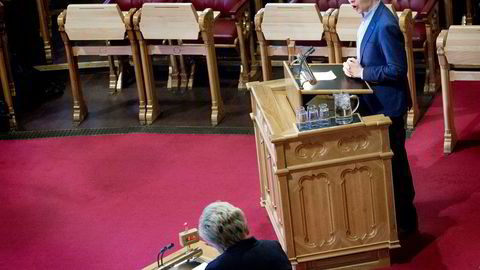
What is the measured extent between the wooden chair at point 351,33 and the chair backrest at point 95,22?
5.67 feet

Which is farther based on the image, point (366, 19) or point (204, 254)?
point (366, 19)

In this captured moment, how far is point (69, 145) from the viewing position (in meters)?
8.62

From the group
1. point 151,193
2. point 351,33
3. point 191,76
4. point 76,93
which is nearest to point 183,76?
point 191,76

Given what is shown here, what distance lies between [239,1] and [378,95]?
3.44 meters

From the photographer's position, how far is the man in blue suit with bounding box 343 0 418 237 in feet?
19.3

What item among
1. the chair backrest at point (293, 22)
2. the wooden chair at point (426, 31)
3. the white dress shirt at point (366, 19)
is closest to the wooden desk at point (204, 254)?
the white dress shirt at point (366, 19)

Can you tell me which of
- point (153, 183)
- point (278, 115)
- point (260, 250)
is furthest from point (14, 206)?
point (260, 250)

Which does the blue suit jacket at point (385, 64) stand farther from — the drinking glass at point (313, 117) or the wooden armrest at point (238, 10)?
the wooden armrest at point (238, 10)

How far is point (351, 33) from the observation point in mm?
8062

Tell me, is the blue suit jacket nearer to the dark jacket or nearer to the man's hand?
the man's hand

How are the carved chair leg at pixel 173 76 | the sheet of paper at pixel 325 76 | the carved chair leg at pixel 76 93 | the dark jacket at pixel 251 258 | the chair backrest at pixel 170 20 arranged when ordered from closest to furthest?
1. the dark jacket at pixel 251 258
2. the sheet of paper at pixel 325 76
3. the chair backrest at pixel 170 20
4. the carved chair leg at pixel 76 93
5. the carved chair leg at pixel 173 76

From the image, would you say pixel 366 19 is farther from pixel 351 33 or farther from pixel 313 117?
pixel 351 33

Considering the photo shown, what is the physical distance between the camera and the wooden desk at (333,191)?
5.79 meters

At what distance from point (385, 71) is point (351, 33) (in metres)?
2.21
